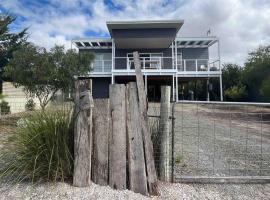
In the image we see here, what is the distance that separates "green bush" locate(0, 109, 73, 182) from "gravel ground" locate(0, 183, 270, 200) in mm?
165

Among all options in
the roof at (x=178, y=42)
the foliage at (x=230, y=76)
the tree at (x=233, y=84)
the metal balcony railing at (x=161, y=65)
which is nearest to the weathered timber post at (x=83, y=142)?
the metal balcony railing at (x=161, y=65)

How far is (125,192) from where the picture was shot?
12.1 feet

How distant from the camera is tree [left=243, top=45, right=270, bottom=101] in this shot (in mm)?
17141

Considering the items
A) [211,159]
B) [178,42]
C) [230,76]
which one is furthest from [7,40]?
[211,159]

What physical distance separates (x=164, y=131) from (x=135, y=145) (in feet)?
1.65

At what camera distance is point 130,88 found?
3895mm

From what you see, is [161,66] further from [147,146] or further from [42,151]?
[42,151]

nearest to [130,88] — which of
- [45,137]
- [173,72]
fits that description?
[45,137]

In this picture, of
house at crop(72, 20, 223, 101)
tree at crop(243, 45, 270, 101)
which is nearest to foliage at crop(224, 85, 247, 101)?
house at crop(72, 20, 223, 101)

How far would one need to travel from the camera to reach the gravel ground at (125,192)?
354 centimetres

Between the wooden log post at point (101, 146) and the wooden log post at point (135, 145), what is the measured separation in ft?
0.95

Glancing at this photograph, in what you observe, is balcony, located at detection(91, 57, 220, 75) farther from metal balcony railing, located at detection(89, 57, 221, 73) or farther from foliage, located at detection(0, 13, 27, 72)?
foliage, located at detection(0, 13, 27, 72)

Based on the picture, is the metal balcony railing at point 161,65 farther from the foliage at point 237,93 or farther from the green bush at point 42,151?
the green bush at point 42,151

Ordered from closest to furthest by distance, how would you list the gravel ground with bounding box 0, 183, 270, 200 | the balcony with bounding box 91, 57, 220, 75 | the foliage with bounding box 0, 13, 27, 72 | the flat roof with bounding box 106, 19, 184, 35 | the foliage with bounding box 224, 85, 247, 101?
1. the gravel ground with bounding box 0, 183, 270, 200
2. the flat roof with bounding box 106, 19, 184, 35
3. the balcony with bounding box 91, 57, 220, 75
4. the foliage with bounding box 224, 85, 247, 101
5. the foliage with bounding box 0, 13, 27, 72
